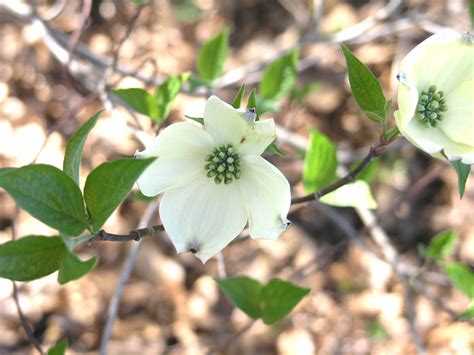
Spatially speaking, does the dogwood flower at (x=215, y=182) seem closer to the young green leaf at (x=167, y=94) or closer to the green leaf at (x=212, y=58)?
the young green leaf at (x=167, y=94)

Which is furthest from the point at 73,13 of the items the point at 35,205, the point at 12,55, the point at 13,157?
the point at 35,205

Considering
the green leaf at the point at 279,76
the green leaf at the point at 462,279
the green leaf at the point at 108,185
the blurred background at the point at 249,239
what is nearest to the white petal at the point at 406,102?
the green leaf at the point at 108,185

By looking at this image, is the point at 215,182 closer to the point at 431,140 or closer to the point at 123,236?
the point at 123,236

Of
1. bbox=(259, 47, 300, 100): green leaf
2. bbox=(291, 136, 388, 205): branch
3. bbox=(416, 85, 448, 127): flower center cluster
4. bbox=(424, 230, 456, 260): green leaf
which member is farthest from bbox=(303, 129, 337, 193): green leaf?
bbox=(424, 230, 456, 260): green leaf

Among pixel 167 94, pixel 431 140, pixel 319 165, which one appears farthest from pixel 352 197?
pixel 167 94

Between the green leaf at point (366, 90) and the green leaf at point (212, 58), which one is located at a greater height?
the green leaf at point (366, 90)

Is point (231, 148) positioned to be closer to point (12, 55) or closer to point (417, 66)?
point (417, 66)
